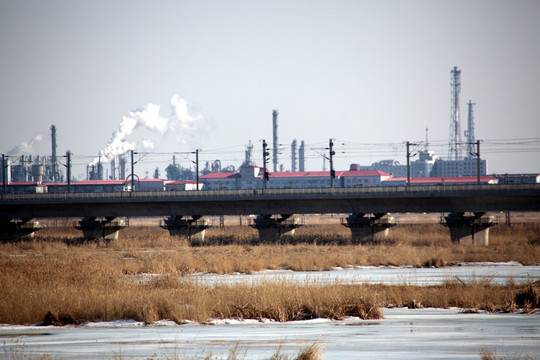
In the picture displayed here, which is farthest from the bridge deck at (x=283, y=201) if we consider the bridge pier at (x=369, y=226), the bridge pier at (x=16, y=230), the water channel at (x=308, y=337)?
the water channel at (x=308, y=337)

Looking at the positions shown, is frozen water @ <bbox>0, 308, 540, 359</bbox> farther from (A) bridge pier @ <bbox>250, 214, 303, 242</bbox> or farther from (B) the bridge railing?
(A) bridge pier @ <bbox>250, 214, 303, 242</bbox>

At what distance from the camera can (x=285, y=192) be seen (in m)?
71.6

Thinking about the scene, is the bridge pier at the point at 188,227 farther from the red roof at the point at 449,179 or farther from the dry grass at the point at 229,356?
the red roof at the point at 449,179

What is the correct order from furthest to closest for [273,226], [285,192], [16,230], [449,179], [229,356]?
[449,179], [16,230], [285,192], [273,226], [229,356]

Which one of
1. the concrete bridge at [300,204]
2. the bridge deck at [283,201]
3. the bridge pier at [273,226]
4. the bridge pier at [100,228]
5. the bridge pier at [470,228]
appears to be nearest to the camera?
the bridge pier at [470,228]

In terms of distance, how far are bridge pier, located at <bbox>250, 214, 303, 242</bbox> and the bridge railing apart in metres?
2.65

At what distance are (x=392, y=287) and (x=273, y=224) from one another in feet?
147

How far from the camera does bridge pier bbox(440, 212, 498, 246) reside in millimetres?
63438

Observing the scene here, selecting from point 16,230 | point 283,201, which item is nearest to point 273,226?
point 283,201

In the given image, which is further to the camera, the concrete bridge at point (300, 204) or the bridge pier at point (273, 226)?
the bridge pier at point (273, 226)

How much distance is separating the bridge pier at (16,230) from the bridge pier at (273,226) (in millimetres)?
26967

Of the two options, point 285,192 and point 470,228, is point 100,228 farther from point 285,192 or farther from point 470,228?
point 470,228

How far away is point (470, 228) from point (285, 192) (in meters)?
19.6

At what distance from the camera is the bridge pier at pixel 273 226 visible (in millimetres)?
69688
